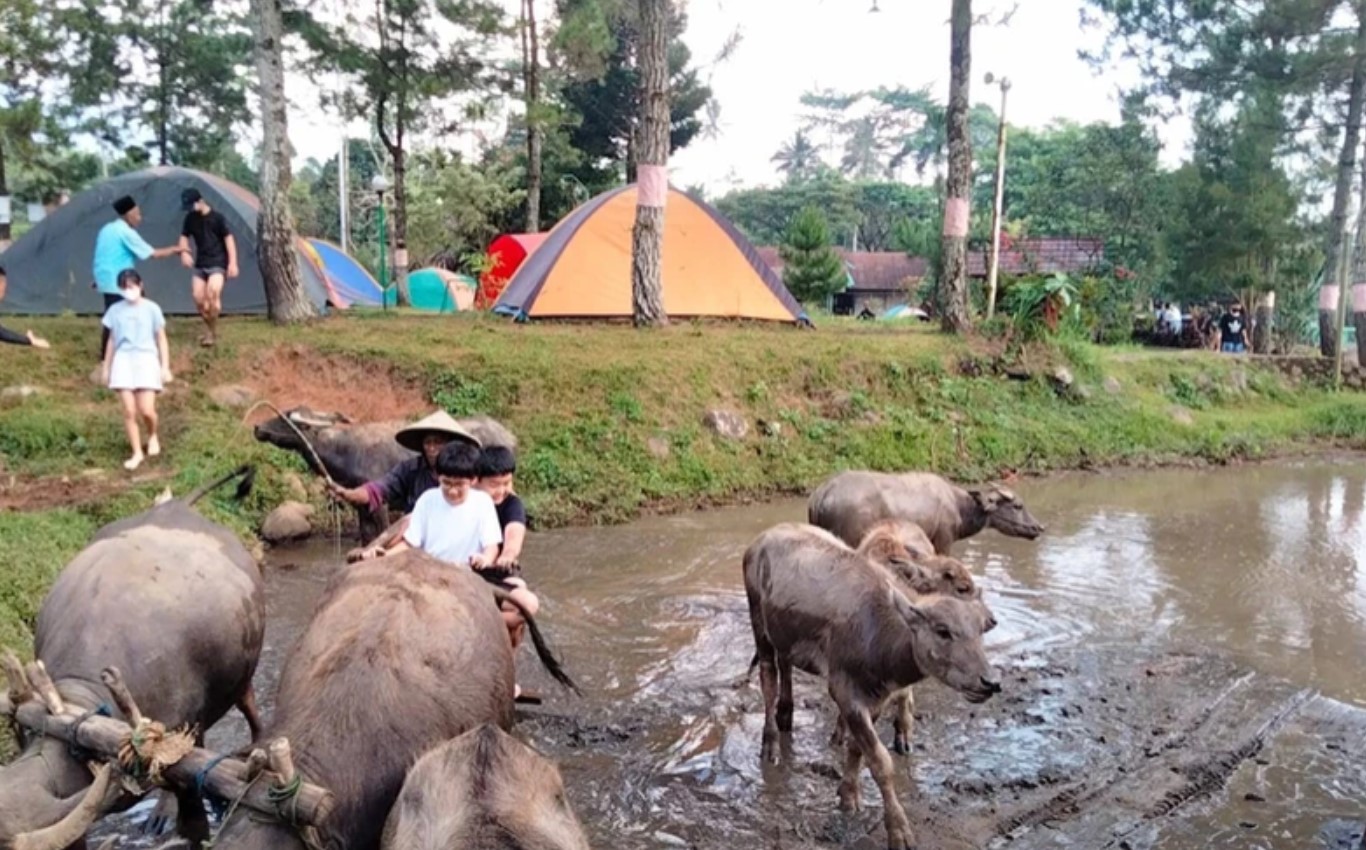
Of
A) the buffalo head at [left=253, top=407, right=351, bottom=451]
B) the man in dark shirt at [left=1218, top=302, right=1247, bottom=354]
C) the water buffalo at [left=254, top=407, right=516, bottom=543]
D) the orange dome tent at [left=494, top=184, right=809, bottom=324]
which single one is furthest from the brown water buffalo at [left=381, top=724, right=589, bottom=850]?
the man in dark shirt at [left=1218, top=302, right=1247, bottom=354]

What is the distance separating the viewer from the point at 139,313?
8969 millimetres

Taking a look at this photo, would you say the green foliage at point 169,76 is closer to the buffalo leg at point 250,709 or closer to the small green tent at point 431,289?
the small green tent at point 431,289

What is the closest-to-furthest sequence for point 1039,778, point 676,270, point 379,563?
point 379,563, point 1039,778, point 676,270

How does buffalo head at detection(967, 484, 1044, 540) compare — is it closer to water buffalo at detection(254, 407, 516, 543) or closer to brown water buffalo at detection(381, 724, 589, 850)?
water buffalo at detection(254, 407, 516, 543)

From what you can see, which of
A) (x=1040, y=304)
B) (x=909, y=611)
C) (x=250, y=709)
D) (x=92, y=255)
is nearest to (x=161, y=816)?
(x=250, y=709)

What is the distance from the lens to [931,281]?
26.6 metres

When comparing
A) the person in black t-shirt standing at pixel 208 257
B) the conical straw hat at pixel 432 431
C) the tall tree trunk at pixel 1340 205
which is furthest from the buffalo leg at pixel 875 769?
→ the tall tree trunk at pixel 1340 205

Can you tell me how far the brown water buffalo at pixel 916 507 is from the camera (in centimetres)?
824

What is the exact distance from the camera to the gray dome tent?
15281 millimetres

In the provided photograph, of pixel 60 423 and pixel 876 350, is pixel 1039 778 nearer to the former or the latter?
pixel 60 423

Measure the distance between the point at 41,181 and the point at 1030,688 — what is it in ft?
62.9

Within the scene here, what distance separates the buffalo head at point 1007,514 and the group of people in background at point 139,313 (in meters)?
7.32

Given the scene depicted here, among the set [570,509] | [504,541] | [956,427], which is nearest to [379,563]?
[504,541]

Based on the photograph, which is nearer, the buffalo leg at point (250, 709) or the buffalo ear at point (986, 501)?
the buffalo leg at point (250, 709)
